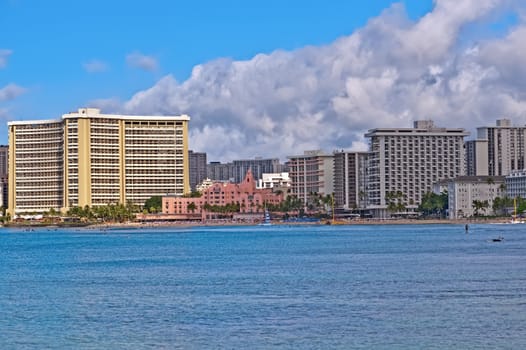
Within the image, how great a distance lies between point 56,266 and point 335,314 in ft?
145

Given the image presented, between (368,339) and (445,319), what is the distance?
18.2 ft

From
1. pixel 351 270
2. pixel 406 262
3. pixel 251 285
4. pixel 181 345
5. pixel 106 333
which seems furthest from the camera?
pixel 406 262

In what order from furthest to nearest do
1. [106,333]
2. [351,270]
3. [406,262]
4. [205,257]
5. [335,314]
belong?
[205,257]
[406,262]
[351,270]
[335,314]
[106,333]

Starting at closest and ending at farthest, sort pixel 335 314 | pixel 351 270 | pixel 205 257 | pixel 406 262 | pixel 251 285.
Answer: pixel 335 314
pixel 251 285
pixel 351 270
pixel 406 262
pixel 205 257

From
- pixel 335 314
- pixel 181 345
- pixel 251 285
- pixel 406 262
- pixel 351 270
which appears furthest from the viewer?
pixel 406 262

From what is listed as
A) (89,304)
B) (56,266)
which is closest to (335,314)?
(89,304)

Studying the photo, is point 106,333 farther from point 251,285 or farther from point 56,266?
point 56,266

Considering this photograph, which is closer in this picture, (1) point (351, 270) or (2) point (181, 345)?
(2) point (181, 345)

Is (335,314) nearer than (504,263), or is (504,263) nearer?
(335,314)

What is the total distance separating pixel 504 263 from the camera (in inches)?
3046

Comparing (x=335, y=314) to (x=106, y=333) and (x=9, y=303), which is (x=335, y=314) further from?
(x=9, y=303)

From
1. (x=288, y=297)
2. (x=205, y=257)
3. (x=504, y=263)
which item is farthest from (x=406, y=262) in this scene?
(x=288, y=297)

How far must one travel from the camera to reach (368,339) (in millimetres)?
39781

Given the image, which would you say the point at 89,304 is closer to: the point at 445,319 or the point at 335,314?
the point at 335,314
